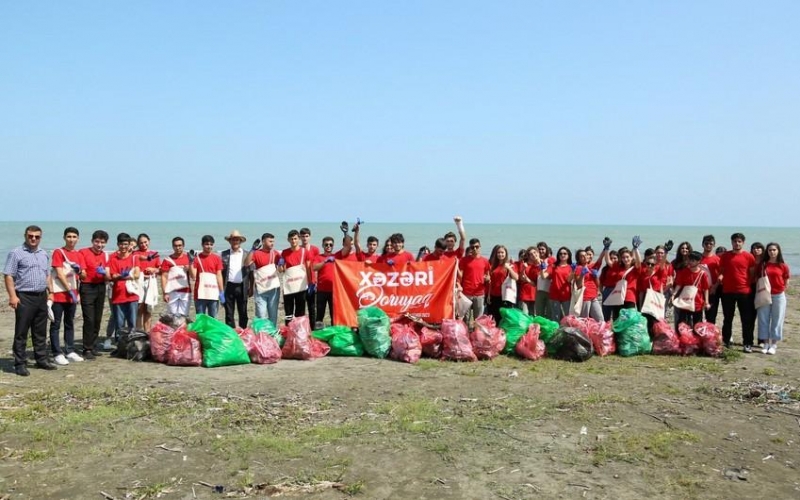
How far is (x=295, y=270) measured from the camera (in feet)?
31.6

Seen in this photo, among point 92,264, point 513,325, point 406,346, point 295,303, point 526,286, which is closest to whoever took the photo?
point 92,264

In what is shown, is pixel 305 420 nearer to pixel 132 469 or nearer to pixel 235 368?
pixel 132 469

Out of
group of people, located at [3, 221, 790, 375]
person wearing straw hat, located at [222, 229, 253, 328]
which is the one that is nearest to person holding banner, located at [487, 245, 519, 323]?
group of people, located at [3, 221, 790, 375]

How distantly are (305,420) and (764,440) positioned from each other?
402 cm

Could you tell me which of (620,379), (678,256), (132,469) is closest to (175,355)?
(132,469)

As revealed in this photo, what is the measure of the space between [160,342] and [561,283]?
224 inches

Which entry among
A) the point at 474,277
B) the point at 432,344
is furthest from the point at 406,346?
the point at 474,277

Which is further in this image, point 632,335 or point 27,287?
point 632,335

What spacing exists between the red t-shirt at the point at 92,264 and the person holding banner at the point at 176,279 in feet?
3.42

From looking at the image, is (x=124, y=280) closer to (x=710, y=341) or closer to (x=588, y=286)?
(x=588, y=286)

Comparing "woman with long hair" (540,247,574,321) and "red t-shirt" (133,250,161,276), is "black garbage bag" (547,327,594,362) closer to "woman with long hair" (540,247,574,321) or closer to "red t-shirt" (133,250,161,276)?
"woman with long hair" (540,247,574,321)

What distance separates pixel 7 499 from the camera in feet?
13.6

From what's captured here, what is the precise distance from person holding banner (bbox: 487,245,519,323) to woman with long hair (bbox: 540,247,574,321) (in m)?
0.58

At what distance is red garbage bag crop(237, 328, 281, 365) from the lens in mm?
8133
